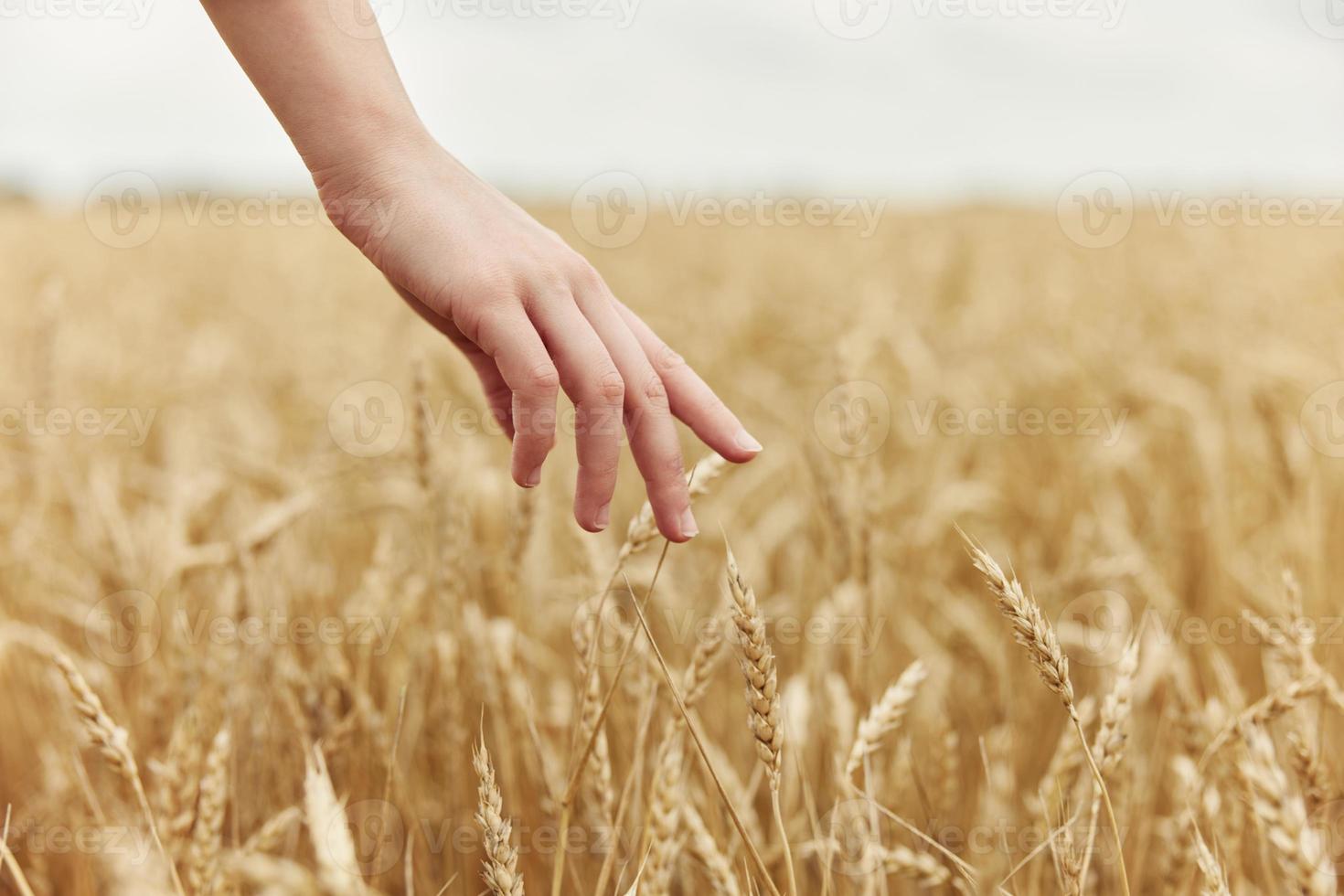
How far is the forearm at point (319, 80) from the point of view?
0.73 metres

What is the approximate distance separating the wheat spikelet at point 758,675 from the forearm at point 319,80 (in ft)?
1.44

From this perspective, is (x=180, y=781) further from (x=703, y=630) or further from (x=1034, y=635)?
(x=1034, y=635)

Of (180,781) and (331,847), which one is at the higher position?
(331,847)

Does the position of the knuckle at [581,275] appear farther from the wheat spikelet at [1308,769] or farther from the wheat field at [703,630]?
the wheat spikelet at [1308,769]

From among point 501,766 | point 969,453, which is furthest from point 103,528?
point 969,453

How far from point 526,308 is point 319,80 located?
240mm

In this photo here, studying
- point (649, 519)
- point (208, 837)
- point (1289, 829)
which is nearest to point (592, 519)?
point (649, 519)

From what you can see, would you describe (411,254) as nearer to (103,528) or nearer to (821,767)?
(821,767)

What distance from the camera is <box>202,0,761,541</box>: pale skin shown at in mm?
730

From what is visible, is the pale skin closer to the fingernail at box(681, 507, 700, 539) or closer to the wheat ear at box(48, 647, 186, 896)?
the fingernail at box(681, 507, 700, 539)

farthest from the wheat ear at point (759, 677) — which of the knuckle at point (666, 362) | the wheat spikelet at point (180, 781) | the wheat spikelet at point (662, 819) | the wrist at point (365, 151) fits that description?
the wheat spikelet at point (180, 781)

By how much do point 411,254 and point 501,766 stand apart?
72cm

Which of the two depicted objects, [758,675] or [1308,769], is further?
[1308,769]

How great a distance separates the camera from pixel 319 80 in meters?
0.73
